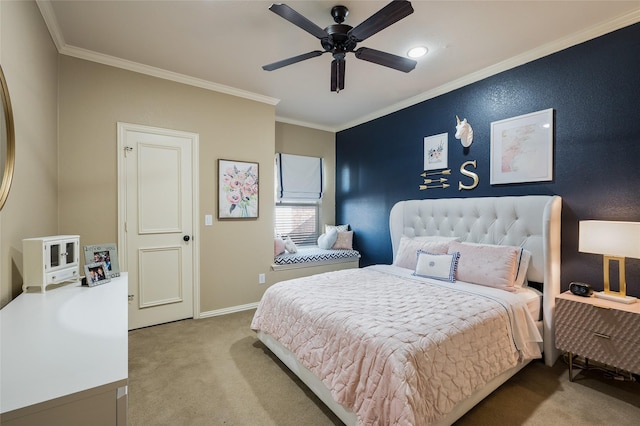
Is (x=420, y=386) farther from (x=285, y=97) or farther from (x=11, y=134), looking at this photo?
(x=285, y=97)

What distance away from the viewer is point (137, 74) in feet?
9.82

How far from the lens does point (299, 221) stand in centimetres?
489

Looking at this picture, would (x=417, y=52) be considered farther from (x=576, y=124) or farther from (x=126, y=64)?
(x=126, y=64)

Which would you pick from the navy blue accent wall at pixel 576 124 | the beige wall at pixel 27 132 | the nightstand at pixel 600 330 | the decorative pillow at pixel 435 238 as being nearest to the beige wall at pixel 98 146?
the beige wall at pixel 27 132

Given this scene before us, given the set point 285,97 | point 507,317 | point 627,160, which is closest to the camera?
point 507,317

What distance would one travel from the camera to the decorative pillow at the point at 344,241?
4.65 metres

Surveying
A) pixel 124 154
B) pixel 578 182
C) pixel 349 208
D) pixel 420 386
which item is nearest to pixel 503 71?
pixel 578 182

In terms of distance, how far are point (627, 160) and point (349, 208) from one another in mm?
3255

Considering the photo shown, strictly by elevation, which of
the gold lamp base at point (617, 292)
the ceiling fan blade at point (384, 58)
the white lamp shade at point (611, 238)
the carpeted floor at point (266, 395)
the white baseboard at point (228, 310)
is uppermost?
the ceiling fan blade at point (384, 58)

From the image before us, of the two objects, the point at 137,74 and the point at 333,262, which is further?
the point at 333,262

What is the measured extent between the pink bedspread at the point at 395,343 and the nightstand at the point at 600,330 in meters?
0.50

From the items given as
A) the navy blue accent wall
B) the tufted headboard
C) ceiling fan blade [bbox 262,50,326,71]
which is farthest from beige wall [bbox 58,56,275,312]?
the navy blue accent wall

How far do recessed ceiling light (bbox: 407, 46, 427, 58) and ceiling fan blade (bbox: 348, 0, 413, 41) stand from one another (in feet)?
2.92

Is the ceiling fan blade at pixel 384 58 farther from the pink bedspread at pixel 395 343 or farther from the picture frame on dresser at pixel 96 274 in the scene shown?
the picture frame on dresser at pixel 96 274
